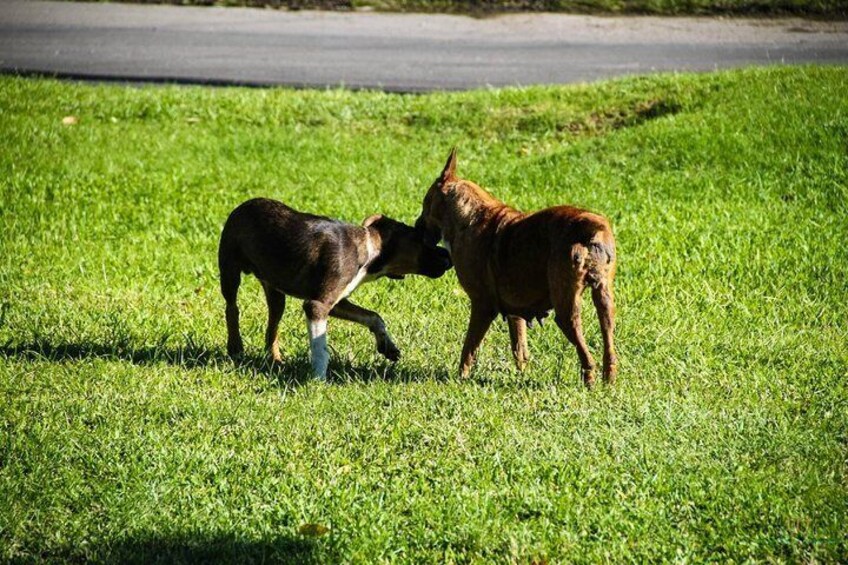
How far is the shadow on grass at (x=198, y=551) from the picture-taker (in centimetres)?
495

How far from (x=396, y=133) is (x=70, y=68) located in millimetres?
5208

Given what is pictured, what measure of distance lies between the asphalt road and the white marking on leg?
817 cm

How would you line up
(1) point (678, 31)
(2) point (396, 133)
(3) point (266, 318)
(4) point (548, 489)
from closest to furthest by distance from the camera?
(4) point (548, 489) → (3) point (266, 318) → (2) point (396, 133) → (1) point (678, 31)

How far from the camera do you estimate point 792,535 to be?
5.05 metres

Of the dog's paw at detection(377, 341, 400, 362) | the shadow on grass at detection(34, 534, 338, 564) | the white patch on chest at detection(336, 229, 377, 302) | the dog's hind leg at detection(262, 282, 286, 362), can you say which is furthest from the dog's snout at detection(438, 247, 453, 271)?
the shadow on grass at detection(34, 534, 338, 564)

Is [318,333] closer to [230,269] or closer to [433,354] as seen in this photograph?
[230,269]

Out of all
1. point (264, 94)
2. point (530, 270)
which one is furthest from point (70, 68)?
point (530, 270)

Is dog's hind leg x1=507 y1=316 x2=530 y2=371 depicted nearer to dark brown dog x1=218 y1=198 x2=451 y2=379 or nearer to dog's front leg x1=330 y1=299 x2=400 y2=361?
dark brown dog x1=218 y1=198 x2=451 y2=379

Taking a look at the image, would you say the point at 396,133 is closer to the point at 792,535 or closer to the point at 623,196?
the point at 623,196

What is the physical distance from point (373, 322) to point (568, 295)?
4.72 feet

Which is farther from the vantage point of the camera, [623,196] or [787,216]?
[623,196]

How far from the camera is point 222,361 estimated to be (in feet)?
24.1

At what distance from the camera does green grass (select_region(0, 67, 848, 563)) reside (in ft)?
17.2

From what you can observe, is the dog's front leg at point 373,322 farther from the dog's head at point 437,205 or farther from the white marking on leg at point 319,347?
the dog's head at point 437,205
